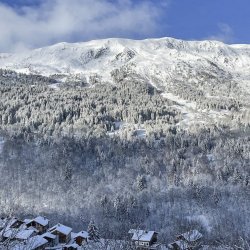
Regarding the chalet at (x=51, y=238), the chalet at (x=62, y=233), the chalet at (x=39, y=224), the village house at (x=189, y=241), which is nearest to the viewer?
the village house at (x=189, y=241)

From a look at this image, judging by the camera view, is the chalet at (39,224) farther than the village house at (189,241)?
Yes

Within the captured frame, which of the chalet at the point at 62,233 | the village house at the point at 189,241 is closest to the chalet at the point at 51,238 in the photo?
the chalet at the point at 62,233

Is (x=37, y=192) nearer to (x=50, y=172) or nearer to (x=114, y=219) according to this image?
(x=50, y=172)

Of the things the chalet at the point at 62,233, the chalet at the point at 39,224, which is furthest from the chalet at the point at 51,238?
the chalet at the point at 39,224

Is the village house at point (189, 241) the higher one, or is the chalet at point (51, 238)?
the village house at point (189, 241)

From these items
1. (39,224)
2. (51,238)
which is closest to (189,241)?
(51,238)

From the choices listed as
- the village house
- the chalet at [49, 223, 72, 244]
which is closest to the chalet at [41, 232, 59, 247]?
the chalet at [49, 223, 72, 244]

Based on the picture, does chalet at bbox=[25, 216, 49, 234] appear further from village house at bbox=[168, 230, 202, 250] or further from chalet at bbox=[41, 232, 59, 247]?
village house at bbox=[168, 230, 202, 250]

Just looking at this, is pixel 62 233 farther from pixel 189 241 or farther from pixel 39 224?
pixel 189 241

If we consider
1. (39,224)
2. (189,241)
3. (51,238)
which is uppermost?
(189,241)

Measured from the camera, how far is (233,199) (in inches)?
6841

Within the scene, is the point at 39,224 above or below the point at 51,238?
above

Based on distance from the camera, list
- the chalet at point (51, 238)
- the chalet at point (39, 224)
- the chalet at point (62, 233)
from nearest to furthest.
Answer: the chalet at point (51, 238) → the chalet at point (62, 233) → the chalet at point (39, 224)

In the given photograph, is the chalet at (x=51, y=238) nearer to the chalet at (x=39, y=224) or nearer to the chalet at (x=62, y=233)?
the chalet at (x=62, y=233)
